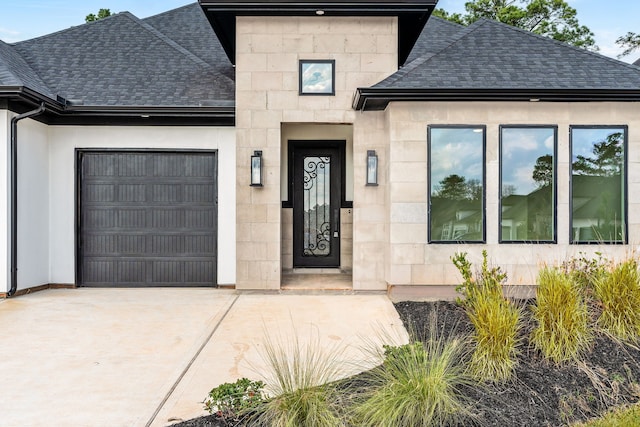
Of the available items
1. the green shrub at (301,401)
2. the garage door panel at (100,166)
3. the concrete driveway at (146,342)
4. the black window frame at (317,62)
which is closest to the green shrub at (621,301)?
the concrete driveway at (146,342)

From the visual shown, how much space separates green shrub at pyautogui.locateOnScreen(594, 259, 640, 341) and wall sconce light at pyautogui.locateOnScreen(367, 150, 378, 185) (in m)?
3.71

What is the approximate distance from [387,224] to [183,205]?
374cm

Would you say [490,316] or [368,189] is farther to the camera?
[368,189]

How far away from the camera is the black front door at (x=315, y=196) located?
912 cm

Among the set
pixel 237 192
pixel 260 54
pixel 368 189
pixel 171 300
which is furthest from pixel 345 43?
pixel 171 300

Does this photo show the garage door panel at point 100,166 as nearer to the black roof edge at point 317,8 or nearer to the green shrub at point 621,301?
the black roof edge at point 317,8

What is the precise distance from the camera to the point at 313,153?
914 centimetres

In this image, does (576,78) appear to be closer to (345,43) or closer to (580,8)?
(345,43)

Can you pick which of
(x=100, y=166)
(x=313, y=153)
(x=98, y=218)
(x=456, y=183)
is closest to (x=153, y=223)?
(x=98, y=218)

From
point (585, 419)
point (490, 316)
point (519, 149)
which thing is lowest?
point (585, 419)

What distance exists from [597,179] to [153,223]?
24.7ft

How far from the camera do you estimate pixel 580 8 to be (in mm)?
19031

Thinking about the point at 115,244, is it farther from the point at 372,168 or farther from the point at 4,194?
the point at 372,168

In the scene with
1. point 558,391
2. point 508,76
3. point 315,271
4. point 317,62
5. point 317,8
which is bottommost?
point 558,391
